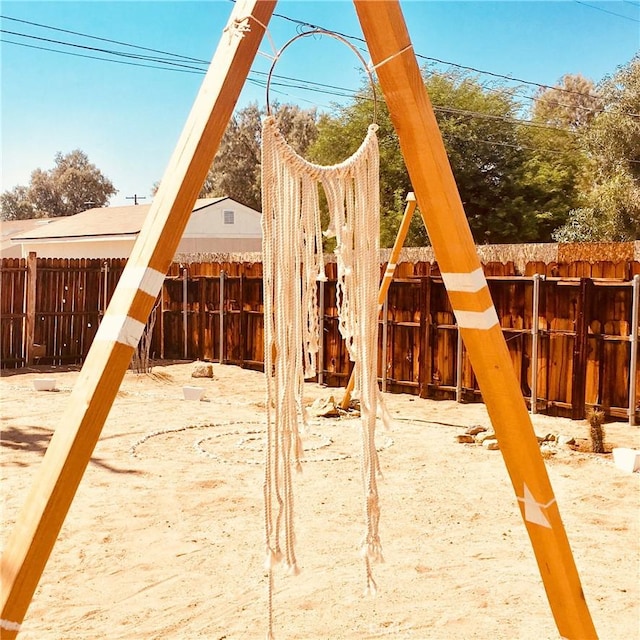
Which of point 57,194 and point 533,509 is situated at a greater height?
point 57,194

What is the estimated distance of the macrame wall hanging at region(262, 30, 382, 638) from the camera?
2.09 meters

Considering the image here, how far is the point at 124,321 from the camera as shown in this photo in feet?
5.01

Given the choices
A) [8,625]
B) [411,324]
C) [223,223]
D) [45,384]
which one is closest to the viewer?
[8,625]

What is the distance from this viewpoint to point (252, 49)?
1.72 metres

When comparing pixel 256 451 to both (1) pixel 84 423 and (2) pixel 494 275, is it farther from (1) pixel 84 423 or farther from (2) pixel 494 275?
(1) pixel 84 423

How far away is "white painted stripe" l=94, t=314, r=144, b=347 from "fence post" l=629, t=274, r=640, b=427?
6380mm

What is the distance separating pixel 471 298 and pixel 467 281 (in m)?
0.05

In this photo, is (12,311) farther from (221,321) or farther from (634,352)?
(634,352)

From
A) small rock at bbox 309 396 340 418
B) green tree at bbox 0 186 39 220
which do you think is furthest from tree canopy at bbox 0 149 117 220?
small rock at bbox 309 396 340 418

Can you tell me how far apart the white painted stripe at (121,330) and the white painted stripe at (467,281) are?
0.84 meters

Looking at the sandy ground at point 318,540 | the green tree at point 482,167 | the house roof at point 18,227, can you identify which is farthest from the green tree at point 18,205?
the sandy ground at point 318,540

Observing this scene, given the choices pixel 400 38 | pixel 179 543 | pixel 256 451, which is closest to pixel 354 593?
pixel 179 543

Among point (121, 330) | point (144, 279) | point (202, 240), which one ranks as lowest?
point (121, 330)

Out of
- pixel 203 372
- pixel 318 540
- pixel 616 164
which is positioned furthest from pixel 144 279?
pixel 616 164
